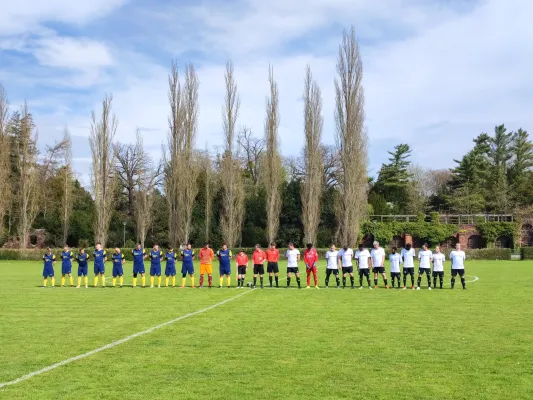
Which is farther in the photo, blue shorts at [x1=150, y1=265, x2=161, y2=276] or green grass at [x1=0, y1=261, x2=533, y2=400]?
blue shorts at [x1=150, y1=265, x2=161, y2=276]

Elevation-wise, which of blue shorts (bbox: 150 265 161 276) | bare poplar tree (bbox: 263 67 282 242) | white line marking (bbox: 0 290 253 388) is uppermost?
bare poplar tree (bbox: 263 67 282 242)

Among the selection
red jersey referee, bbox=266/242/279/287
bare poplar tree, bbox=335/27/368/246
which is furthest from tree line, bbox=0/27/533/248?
red jersey referee, bbox=266/242/279/287

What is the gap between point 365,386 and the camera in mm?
7176

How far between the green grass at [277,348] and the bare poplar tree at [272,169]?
109 ft

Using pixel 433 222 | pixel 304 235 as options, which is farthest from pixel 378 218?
pixel 304 235

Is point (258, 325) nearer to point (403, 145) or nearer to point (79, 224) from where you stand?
point (79, 224)

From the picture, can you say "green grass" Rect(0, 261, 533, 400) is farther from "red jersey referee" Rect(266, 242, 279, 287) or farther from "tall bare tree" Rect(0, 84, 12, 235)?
"tall bare tree" Rect(0, 84, 12, 235)

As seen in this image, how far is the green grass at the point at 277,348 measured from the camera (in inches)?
279

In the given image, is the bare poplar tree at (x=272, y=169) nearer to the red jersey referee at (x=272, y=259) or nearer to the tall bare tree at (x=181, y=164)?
the tall bare tree at (x=181, y=164)

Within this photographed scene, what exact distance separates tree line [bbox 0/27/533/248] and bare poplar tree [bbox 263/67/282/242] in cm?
9

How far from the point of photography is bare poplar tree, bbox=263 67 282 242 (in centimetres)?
5059

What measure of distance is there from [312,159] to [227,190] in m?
7.89

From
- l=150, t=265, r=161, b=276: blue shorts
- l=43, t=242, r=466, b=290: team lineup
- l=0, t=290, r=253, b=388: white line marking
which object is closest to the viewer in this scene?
l=0, t=290, r=253, b=388: white line marking

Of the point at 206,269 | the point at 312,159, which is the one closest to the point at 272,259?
the point at 206,269
